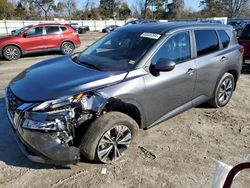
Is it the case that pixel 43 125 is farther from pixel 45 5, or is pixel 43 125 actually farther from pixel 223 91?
pixel 45 5

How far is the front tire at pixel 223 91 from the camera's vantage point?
5.20 meters

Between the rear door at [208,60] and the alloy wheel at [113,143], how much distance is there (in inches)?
64.7

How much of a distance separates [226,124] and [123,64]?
7.37 feet

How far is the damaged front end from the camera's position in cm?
301

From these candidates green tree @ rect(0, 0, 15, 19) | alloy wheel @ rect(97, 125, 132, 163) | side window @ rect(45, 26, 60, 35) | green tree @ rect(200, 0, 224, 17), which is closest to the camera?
alloy wheel @ rect(97, 125, 132, 163)

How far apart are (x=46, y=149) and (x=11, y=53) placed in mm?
9984

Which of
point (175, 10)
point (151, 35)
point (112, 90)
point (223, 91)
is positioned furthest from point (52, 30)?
point (175, 10)

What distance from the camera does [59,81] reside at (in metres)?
3.41

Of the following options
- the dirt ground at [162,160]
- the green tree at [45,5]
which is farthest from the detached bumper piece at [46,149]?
the green tree at [45,5]

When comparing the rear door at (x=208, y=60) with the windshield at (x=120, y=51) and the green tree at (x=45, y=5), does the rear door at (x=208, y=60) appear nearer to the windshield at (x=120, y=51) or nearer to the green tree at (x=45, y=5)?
the windshield at (x=120, y=51)

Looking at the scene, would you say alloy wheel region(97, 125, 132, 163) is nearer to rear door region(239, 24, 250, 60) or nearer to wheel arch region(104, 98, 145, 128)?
wheel arch region(104, 98, 145, 128)

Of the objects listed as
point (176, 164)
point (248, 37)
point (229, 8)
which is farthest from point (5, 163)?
point (229, 8)

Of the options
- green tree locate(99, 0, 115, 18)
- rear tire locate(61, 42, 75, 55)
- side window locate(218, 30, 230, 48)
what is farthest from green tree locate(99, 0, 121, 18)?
side window locate(218, 30, 230, 48)

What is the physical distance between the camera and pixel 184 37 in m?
4.38
